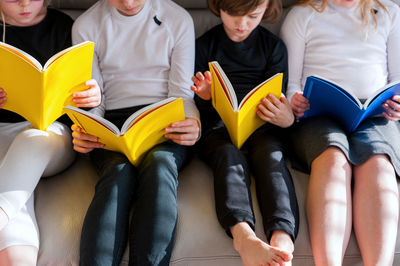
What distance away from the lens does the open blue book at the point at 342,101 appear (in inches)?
55.5

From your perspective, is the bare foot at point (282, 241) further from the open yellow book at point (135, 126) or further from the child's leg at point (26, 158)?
the child's leg at point (26, 158)

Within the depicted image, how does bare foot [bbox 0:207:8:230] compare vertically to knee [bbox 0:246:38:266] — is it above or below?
above

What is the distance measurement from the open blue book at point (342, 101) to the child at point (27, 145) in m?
0.73

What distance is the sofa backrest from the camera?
1901 mm

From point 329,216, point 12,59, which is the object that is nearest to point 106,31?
point 12,59

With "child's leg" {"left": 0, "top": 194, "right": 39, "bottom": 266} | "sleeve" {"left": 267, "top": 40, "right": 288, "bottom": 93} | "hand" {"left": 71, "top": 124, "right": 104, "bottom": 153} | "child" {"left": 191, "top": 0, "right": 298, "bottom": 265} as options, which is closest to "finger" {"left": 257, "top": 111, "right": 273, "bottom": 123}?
"child" {"left": 191, "top": 0, "right": 298, "bottom": 265}

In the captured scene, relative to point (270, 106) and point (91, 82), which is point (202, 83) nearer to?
point (270, 106)

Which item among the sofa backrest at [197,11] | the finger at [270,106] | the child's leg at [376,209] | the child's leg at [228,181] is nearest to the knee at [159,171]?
the child's leg at [228,181]

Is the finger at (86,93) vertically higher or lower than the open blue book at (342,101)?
lower

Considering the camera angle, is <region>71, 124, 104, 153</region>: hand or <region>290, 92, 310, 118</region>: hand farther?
<region>290, 92, 310, 118</region>: hand

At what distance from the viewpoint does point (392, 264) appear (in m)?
1.35

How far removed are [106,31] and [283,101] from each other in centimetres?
69

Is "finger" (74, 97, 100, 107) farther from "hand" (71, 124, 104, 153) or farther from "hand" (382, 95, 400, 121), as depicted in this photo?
"hand" (382, 95, 400, 121)

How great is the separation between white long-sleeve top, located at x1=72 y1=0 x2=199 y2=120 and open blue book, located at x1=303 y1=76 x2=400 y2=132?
44cm
